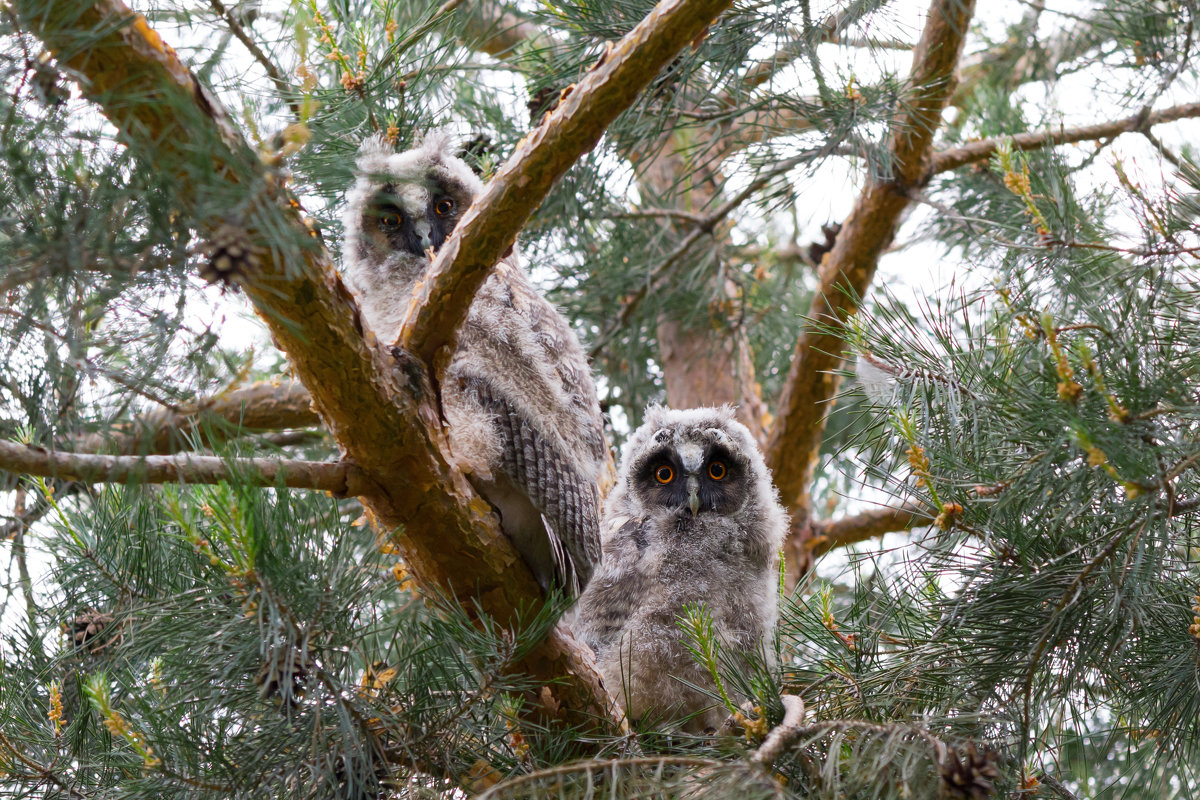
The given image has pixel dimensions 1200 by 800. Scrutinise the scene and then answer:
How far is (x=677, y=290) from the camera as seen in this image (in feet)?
12.0

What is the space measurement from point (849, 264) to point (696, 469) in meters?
1.17

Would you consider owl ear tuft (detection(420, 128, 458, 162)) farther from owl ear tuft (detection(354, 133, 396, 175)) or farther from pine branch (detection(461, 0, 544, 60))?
pine branch (detection(461, 0, 544, 60))

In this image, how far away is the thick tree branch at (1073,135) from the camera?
2992mm

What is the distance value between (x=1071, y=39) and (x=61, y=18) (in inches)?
154

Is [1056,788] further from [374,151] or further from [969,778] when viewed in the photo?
[374,151]

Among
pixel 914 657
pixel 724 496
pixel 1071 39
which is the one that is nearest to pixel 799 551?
pixel 724 496

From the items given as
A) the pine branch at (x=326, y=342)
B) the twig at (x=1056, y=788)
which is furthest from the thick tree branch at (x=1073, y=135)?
the pine branch at (x=326, y=342)

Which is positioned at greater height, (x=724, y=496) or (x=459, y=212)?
(x=459, y=212)

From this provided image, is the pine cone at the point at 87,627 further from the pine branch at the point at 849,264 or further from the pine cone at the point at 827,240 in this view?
the pine cone at the point at 827,240

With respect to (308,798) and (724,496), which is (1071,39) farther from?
(308,798)

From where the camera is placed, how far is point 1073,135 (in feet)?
10.1

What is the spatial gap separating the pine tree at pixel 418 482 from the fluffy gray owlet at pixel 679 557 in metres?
0.25

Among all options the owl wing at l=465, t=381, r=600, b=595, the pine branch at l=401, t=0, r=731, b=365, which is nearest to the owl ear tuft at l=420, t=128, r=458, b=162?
the owl wing at l=465, t=381, r=600, b=595

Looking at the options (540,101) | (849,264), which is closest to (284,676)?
(540,101)
